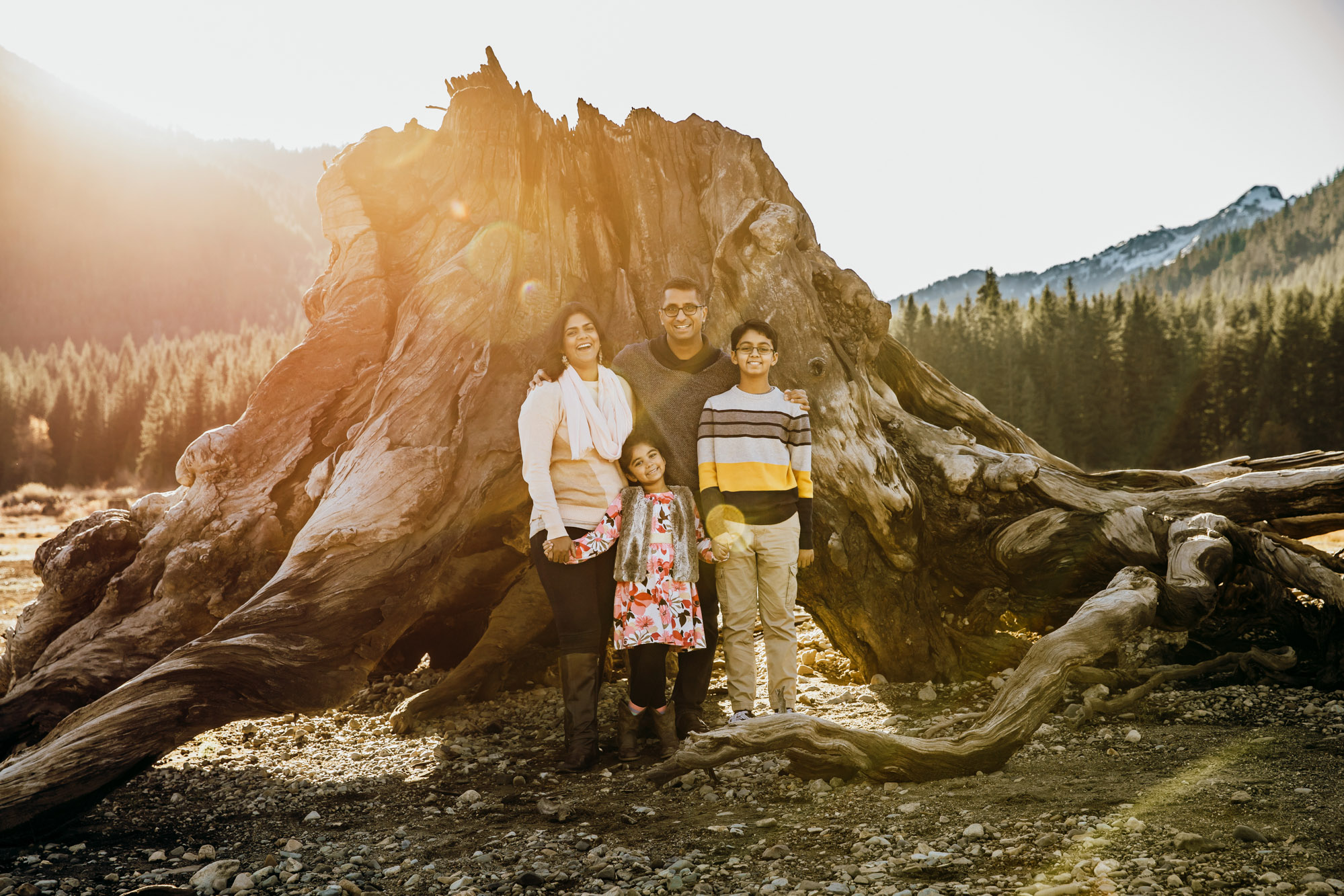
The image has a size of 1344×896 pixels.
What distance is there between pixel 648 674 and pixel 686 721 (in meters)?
0.38

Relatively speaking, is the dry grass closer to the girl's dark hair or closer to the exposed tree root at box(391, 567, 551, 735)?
the exposed tree root at box(391, 567, 551, 735)

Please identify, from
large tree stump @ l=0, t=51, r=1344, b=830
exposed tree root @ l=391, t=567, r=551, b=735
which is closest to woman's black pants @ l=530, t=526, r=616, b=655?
large tree stump @ l=0, t=51, r=1344, b=830

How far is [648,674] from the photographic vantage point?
4.80 metres

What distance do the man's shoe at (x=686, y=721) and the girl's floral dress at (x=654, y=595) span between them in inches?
17.9

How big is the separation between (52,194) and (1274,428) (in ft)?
526

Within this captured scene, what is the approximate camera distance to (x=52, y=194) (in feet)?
430

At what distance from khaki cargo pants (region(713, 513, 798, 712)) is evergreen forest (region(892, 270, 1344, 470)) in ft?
175

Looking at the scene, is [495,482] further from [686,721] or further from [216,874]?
[216,874]

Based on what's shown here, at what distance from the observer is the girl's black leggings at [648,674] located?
477 centimetres

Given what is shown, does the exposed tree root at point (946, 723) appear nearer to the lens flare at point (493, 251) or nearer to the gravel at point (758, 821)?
the gravel at point (758, 821)

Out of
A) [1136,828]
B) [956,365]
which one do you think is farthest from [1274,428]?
[1136,828]

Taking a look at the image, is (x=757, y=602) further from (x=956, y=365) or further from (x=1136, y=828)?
(x=956, y=365)

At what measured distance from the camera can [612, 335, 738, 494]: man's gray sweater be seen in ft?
16.7

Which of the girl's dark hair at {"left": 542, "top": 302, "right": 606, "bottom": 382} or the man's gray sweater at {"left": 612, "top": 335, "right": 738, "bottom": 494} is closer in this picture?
the girl's dark hair at {"left": 542, "top": 302, "right": 606, "bottom": 382}
